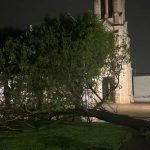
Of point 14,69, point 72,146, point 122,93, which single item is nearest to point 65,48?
point 14,69

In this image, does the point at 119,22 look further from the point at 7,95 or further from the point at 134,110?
the point at 7,95

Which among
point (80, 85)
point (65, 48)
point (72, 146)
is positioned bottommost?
point (72, 146)

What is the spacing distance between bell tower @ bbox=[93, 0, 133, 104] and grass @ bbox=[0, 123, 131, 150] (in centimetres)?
2895

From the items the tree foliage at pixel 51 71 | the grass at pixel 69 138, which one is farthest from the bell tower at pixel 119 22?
the grass at pixel 69 138

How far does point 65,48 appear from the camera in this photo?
77.4ft

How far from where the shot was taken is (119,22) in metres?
53.7

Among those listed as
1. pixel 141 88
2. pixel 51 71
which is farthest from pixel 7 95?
pixel 141 88

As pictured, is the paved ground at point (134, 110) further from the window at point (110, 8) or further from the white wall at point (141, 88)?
the window at point (110, 8)

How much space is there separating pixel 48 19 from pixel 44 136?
22846mm

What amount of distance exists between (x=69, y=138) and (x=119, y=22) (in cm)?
3655

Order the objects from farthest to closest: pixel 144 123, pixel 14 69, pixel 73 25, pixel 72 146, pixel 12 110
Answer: pixel 73 25
pixel 14 69
pixel 12 110
pixel 144 123
pixel 72 146

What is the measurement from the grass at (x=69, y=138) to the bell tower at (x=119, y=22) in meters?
28.9

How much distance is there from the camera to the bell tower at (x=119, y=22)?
2034 inches

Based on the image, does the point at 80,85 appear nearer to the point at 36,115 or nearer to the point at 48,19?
the point at 36,115
